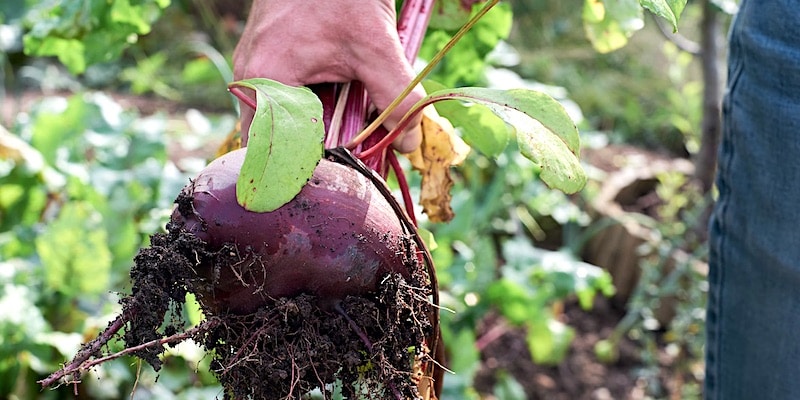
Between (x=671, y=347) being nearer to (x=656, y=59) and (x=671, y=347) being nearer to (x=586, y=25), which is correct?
(x=586, y=25)

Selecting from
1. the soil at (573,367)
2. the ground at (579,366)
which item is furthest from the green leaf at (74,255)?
the soil at (573,367)

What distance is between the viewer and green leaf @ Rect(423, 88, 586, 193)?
2.77 feet

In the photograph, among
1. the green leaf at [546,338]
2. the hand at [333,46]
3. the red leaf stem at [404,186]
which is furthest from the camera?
the green leaf at [546,338]

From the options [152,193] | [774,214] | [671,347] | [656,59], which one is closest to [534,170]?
[671,347]

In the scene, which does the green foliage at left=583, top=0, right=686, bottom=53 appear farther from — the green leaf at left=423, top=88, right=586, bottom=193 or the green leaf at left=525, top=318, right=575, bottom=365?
the green leaf at left=525, top=318, right=575, bottom=365

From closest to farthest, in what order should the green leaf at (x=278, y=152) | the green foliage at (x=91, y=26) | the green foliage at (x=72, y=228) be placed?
1. the green leaf at (x=278, y=152)
2. the green foliage at (x=91, y=26)
3. the green foliage at (x=72, y=228)

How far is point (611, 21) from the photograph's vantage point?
4.32 feet

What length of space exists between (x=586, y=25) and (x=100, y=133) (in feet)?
5.21

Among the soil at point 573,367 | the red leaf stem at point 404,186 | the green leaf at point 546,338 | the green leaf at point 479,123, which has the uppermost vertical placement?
the green leaf at point 479,123

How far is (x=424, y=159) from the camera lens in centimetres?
117

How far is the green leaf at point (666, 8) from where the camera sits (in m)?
0.83

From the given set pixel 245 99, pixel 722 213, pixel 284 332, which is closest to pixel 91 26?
pixel 245 99

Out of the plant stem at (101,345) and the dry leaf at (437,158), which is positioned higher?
the dry leaf at (437,158)

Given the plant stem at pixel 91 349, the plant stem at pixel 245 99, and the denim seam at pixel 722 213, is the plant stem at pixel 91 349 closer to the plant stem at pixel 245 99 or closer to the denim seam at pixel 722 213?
the plant stem at pixel 245 99
